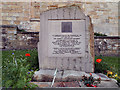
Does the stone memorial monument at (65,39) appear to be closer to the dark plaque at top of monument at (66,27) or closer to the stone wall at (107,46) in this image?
the dark plaque at top of monument at (66,27)

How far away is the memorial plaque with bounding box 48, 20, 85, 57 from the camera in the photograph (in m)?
3.29

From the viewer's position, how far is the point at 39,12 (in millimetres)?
8398

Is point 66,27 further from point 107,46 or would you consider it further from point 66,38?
point 107,46

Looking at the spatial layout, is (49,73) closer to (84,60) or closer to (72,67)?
(72,67)

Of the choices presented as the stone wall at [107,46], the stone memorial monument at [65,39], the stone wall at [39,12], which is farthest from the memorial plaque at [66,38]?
the stone wall at [39,12]

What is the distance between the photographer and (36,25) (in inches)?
324

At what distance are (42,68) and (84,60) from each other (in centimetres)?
111

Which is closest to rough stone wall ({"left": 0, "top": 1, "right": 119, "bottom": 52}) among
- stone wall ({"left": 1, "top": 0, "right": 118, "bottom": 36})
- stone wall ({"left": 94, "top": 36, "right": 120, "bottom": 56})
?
stone wall ({"left": 1, "top": 0, "right": 118, "bottom": 36})

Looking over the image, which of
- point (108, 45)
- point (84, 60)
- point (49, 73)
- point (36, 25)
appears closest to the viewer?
point (49, 73)

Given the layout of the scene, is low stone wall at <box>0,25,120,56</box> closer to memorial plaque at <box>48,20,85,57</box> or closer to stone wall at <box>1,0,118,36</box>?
stone wall at <box>1,0,118,36</box>

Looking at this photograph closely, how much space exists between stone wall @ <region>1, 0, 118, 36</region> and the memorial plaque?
513 cm

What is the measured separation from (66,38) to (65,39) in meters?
0.04

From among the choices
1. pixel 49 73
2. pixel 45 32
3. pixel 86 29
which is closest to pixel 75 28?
pixel 86 29

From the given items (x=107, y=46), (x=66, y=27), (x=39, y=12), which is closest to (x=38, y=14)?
(x=39, y=12)
